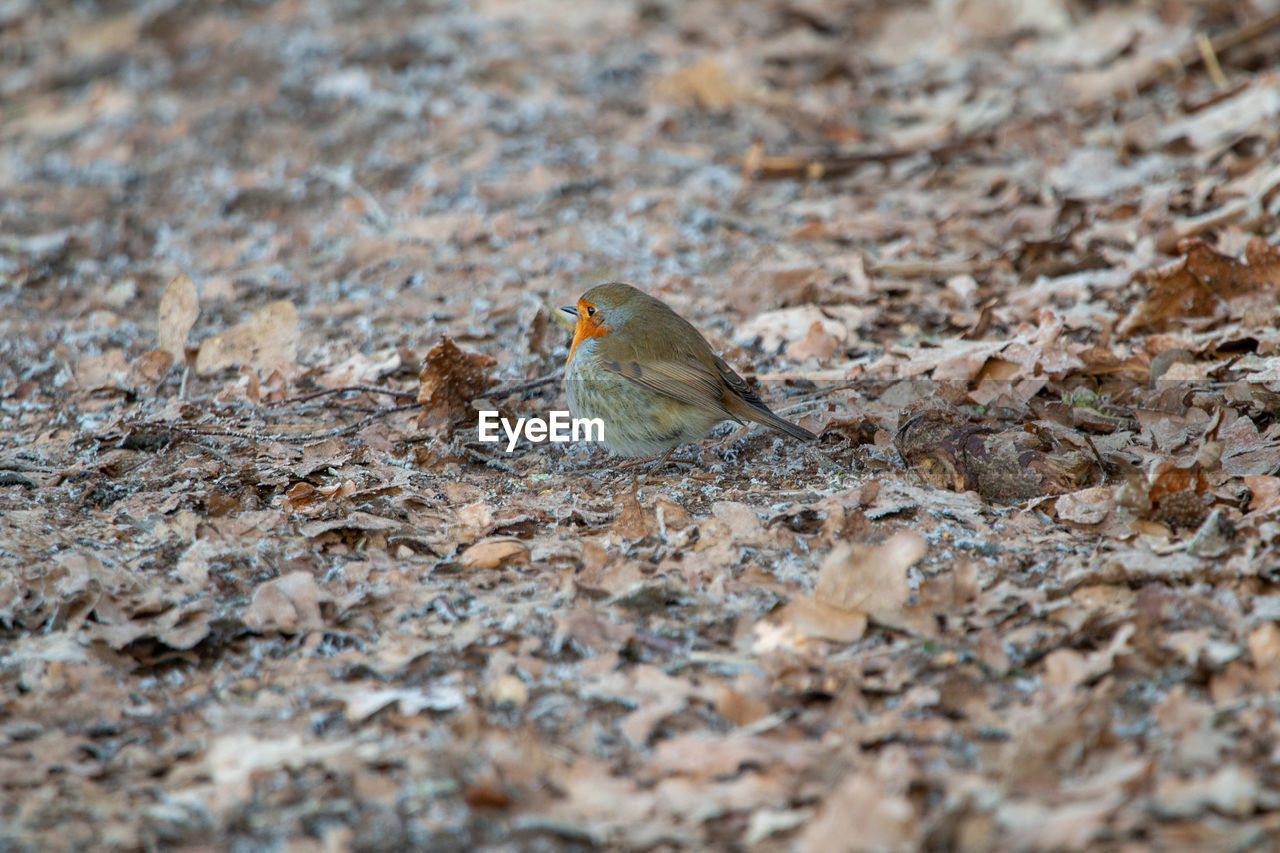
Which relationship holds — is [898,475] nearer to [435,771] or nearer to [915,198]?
[435,771]

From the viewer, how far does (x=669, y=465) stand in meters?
4.30

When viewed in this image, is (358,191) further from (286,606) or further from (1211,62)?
(1211,62)

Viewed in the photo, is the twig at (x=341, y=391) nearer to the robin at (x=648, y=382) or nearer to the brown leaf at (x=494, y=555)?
the robin at (x=648, y=382)

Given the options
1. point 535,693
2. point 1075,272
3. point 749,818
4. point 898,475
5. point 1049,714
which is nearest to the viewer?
point 749,818

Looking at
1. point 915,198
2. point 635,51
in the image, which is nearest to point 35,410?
point 915,198

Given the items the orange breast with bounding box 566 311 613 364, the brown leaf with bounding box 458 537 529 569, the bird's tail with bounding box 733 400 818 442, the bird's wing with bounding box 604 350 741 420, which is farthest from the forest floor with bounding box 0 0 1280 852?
the orange breast with bounding box 566 311 613 364

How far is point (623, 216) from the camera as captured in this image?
20.9 ft

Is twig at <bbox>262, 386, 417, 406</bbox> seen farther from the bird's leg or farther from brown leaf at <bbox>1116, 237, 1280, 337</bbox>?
brown leaf at <bbox>1116, 237, 1280, 337</bbox>

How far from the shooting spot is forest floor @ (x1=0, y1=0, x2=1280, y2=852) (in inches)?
92.4

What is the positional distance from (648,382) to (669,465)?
36cm

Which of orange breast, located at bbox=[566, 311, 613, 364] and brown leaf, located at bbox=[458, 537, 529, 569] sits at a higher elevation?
orange breast, located at bbox=[566, 311, 613, 364]

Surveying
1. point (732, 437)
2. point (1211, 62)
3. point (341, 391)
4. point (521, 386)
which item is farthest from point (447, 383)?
point (1211, 62)

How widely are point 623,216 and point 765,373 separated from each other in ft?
6.40

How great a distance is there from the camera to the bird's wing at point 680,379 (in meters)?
4.05
